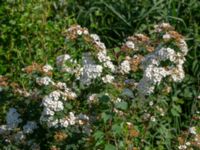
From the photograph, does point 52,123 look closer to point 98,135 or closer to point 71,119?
point 71,119

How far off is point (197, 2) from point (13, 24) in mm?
1619

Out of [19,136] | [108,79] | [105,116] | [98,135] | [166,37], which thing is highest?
[166,37]

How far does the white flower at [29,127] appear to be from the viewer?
3.56 meters

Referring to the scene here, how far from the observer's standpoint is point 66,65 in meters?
3.74

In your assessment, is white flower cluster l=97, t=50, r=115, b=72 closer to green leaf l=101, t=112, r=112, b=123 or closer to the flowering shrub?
the flowering shrub

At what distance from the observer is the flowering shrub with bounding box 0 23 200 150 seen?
11.1 ft

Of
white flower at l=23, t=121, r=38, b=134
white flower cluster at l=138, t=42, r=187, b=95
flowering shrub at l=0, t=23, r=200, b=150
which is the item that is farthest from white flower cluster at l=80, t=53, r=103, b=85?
white flower at l=23, t=121, r=38, b=134

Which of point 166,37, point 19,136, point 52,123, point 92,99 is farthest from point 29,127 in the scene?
point 166,37

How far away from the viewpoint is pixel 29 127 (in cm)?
357

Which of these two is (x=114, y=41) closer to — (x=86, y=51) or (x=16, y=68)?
(x=16, y=68)

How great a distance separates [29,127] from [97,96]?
48cm

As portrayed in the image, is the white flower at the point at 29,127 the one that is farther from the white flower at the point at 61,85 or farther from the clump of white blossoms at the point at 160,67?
the clump of white blossoms at the point at 160,67

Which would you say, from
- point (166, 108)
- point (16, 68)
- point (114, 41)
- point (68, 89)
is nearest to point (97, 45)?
point (68, 89)

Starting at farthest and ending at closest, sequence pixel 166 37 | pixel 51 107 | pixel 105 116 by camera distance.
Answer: pixel 166 37 < pixel 51 107 < pixel 105 116
